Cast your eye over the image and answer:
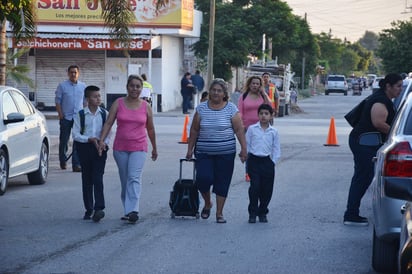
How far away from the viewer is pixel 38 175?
15359mm

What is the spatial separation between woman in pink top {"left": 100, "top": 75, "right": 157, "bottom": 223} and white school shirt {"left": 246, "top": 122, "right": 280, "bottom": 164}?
129 centimetres

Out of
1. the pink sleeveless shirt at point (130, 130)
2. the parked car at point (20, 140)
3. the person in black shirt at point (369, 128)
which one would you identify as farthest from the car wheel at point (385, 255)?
the parked car at point (20, 140)

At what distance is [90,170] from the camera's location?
38.5ft

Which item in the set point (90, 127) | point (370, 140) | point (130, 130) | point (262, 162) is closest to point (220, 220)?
point (262, 162)

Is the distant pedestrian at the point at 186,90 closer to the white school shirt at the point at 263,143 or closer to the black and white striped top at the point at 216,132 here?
the white school shirt at the point at 263,143

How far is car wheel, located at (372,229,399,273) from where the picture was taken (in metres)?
8.38

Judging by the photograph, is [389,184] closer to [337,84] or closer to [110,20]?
[110,20]

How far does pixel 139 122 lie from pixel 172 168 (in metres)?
6.67

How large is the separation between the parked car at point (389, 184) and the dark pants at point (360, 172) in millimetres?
2513

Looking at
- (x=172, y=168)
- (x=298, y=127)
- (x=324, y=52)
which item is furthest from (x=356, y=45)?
(x=172, y=168)

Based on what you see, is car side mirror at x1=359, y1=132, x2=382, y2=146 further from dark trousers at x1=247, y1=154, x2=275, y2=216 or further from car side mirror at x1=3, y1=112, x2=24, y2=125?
car side mirror at x1=3, y1=112, x2=24, y2=125

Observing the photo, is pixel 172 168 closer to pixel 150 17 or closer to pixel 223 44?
pixel 150 17

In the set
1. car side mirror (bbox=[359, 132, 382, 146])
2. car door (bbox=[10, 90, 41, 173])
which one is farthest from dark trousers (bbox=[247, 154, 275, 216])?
car door (bbox=[10, 90, 41, 173])

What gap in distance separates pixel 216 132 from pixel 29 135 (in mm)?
4615
